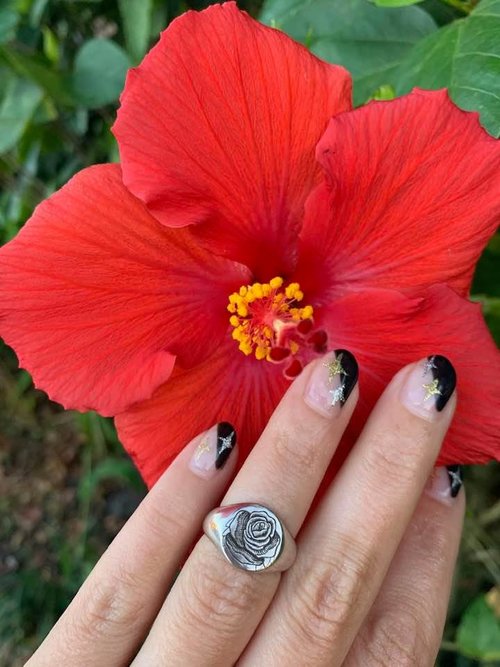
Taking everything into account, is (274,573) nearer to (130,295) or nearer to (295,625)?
(295,625)

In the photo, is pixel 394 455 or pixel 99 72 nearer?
pixel 394 455

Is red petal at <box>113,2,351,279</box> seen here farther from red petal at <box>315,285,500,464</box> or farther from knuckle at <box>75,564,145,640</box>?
knuckle at <box>75,564,145,640</box>

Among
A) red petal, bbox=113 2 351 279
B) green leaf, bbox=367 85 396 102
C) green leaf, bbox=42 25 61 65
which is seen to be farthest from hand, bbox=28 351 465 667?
green leaf, bbox=42 25 61 65

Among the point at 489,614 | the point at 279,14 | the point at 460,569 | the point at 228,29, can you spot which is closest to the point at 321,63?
the point at 228,29

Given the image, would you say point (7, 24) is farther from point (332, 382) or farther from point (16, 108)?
point (332, 382)

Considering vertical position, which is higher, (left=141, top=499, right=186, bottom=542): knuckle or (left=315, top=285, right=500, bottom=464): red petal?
(left=315, top=285, right=500, bottom=464): red petal

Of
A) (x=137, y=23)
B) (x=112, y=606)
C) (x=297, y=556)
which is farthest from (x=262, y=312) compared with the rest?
(x=137, y=23)
